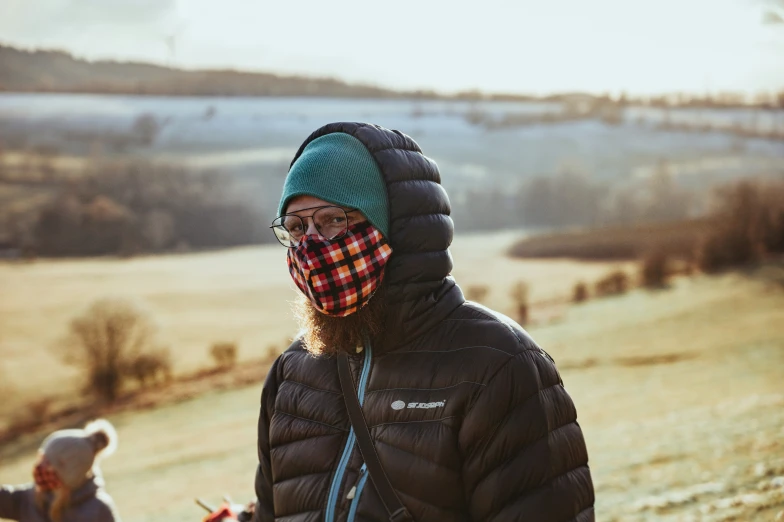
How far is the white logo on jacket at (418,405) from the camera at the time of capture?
2074mm

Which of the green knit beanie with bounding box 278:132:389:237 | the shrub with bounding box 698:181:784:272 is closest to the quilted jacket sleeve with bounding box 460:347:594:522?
the green knit beanie with bounding box 278:132:389:237

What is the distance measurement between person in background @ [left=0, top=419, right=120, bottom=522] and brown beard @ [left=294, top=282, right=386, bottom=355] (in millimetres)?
2467

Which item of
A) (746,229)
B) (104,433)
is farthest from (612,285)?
(104,433)

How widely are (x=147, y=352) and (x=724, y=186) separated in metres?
20.9

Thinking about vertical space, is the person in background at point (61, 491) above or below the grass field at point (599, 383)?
above

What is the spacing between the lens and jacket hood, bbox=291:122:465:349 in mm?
2234

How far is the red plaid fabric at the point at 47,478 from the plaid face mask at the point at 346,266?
9.32ft

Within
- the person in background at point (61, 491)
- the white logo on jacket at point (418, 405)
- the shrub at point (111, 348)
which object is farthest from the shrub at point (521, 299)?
the white logo on jacket at point (418, 405)

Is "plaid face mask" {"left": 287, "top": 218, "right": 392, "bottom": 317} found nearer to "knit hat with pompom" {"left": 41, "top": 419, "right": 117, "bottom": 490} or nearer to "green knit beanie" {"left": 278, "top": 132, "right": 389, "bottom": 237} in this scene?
"green knit beanie" {"left": 278, "top": 132, "right": 389, "bottom": 237}

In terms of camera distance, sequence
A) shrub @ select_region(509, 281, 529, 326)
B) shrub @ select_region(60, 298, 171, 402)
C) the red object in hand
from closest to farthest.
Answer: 1. the red object in hand
2. shrub @ select_region(60, 298, 171, 402)
3. shrub @ select_region(509, 281, 529, 326)

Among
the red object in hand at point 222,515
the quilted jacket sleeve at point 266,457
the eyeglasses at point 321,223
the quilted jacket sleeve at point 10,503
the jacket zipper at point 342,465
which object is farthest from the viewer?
the quilted jacket sleeve at point 10,503

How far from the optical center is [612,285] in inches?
1026

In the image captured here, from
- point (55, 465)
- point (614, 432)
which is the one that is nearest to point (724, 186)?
point (614, 432)

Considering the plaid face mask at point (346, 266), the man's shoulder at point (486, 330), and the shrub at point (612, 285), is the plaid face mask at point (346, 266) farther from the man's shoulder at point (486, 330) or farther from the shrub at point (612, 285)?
the shrub at point (612, 285)
